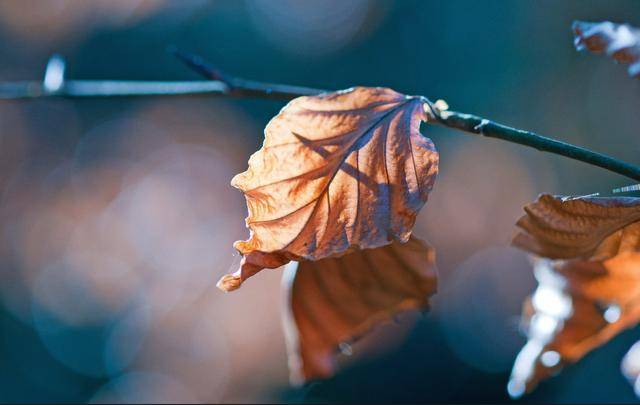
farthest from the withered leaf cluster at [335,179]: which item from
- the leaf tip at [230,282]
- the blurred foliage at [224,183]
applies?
the blurred foliage at [224,183]

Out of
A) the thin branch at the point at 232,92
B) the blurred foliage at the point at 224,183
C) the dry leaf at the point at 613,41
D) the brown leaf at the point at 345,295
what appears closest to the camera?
the thin branch at the point at 232,92

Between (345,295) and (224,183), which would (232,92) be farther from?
(224,183)

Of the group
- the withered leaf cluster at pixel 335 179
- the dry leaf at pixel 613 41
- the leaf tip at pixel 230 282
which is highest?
the dry leaf at pixel 613 41

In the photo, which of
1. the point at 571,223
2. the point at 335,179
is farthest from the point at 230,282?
the point at 571,223

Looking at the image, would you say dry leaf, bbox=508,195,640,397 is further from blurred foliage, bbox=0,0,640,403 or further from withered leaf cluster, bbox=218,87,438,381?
blurred foliage, bbox=0,0,640,403

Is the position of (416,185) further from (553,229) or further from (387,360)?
(387,360)

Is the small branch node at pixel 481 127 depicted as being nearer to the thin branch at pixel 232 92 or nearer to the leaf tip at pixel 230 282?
the thin branch at pixel 232 92
